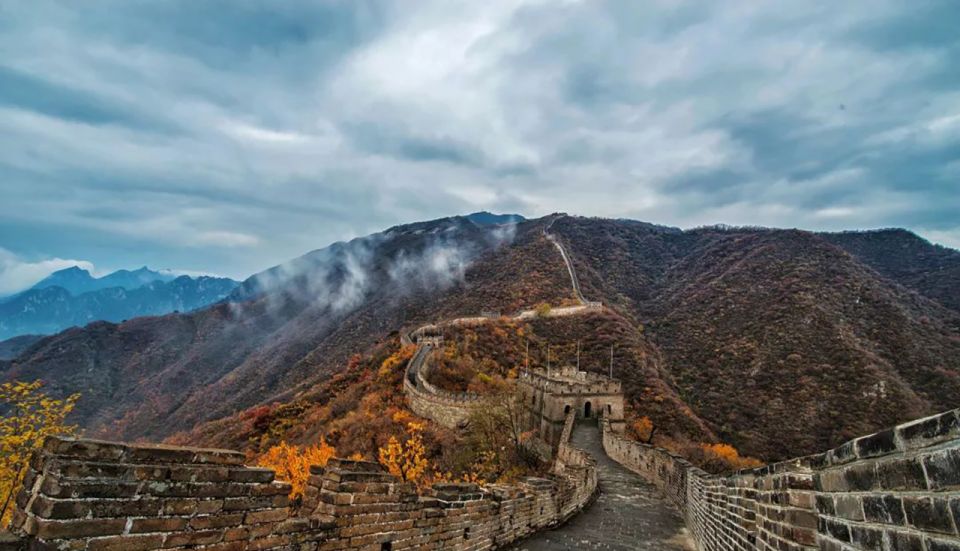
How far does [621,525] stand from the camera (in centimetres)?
1074

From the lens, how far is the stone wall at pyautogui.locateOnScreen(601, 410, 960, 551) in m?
1.62

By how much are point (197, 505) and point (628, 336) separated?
55.1 m

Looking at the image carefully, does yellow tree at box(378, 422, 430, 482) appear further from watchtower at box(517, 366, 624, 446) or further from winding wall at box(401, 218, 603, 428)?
watchtower at box(517, 366, 624, 446)

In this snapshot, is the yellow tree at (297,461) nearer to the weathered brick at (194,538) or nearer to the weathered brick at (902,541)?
the weathered brick at (194,538)

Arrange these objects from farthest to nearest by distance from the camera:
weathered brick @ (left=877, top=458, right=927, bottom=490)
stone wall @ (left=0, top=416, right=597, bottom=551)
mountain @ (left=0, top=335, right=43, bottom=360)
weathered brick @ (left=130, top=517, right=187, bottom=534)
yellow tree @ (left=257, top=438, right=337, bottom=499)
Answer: mountain @ (left=0, top=335, right=43, bottom=360) → yellow tree @ (left=257, top=438, right=337, bottom=499) → weathered brick @ (left=130, top=517, right=187, bottom=534) → stone wall @ (left=0, top=416, right=597, bottom=551) → weathered brick @ (left=877, top=458, right=927, bottom=490)

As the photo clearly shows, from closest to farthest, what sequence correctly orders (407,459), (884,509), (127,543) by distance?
(884,509), (127,543), (407,459)

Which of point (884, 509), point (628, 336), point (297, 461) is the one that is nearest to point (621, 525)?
→ point (884, 509)

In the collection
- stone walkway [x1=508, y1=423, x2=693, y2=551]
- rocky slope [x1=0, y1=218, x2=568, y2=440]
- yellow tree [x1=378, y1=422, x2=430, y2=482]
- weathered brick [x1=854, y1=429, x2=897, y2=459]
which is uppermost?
→ rocky slope [x1=0, y1=218, x2=568, y2=440]

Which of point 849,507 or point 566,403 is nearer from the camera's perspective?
point 849,507

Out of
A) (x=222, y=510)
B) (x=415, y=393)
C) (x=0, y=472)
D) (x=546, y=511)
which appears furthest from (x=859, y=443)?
(x=415, y=393)

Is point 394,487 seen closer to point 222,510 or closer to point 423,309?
point 222,510

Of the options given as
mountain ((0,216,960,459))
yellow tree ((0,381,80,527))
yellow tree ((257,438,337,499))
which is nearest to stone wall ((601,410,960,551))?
yellow tree ((0,381,80,527))

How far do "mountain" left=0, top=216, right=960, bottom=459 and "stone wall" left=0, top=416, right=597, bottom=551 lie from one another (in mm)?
26076

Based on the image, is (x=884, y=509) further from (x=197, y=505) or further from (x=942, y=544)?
(x=197, y=505)
